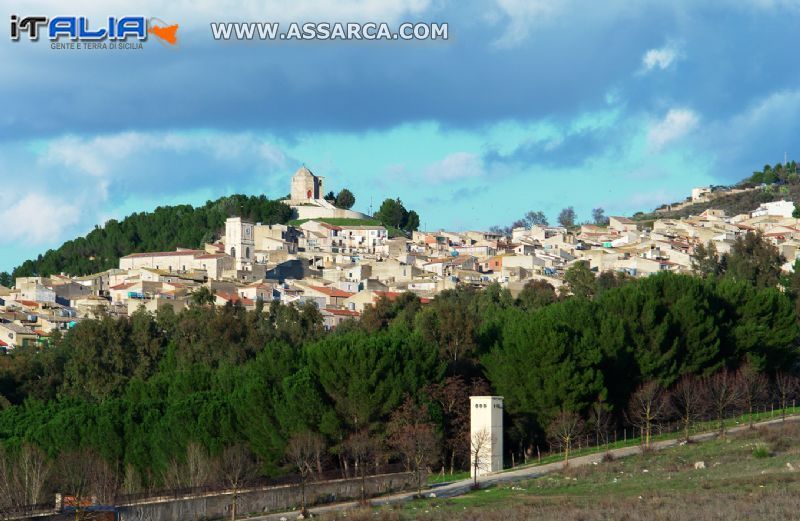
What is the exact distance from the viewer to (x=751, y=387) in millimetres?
51281

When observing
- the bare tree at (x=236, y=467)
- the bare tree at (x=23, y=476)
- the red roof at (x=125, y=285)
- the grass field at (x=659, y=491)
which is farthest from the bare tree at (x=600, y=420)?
the red roof at (x=125, y=285)

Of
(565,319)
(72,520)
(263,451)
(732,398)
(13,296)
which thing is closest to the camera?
(72,520)

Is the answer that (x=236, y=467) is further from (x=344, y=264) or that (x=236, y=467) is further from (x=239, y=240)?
(x=239, y=240)

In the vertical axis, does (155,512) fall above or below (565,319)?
below

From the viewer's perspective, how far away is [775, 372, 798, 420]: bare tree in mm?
52344

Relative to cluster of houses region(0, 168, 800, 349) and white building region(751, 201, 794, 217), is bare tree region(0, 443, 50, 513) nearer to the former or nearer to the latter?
cluster of houses region(0, 168, 800, 349)

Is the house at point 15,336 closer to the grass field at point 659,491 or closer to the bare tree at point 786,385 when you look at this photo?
the bare tree at point 786,385

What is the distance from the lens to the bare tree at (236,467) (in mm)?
35062

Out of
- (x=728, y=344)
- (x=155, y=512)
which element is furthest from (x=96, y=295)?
(x=155, y=512)

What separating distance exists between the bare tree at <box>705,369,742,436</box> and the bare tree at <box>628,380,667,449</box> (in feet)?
5.31

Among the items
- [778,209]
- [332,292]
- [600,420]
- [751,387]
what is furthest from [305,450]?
[778,209]

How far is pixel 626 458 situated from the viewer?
136ft

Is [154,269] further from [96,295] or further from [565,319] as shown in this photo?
[565,319]

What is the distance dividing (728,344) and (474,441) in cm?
1534
